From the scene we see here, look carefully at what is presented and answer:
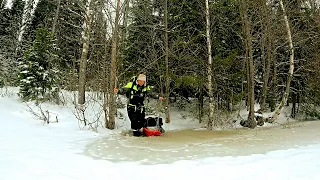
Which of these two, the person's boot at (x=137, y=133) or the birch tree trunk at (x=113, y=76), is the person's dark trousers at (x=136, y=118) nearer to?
the person's boot at (x=137, y=133)

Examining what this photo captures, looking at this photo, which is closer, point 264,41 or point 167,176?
point 167,176

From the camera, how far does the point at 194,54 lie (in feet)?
42.5

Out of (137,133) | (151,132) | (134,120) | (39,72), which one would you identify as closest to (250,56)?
(151,132)

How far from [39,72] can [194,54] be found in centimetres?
657

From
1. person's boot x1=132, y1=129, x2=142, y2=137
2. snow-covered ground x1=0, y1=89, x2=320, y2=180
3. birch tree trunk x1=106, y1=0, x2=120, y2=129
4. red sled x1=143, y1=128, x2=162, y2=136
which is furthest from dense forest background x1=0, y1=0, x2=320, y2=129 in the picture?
snow-covered ground x1=0, y1=89, x2=320, y2=180

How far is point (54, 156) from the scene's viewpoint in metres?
4.98

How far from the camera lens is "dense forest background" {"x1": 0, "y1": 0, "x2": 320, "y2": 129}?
1171 cm

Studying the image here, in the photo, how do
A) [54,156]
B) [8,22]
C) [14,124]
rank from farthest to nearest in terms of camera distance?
1. [8,22]
2. [14,124]
3. [54,156]

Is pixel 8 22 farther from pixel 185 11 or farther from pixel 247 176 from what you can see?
pixel 247 176

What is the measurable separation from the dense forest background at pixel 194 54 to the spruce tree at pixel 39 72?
0.04 metres

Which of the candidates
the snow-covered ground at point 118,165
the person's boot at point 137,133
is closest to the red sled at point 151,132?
the person's boot at point 137,133

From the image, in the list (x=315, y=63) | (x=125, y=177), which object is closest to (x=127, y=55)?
(x=315, y=63)

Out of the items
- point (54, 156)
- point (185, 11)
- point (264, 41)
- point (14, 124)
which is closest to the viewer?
point (54, 156)

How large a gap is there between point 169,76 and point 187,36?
8.32 ft
